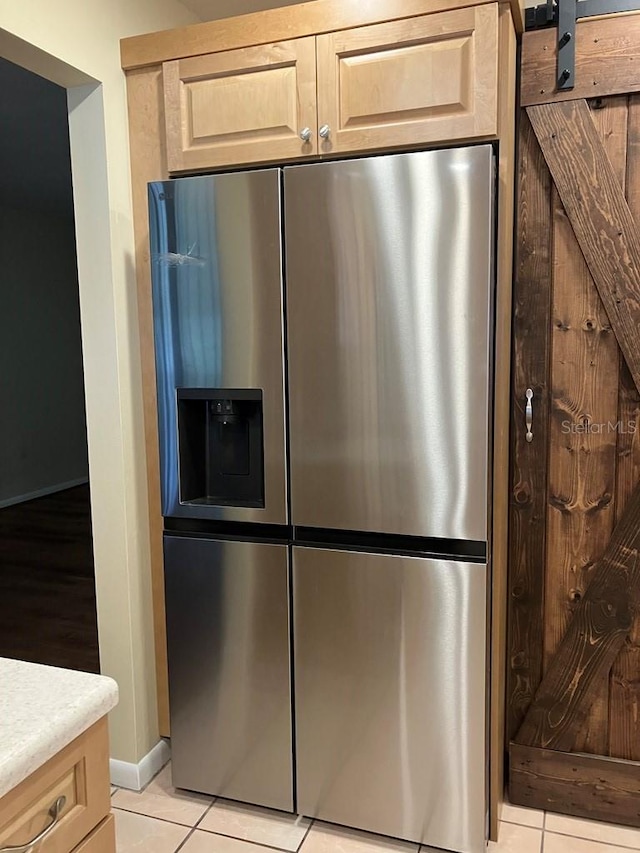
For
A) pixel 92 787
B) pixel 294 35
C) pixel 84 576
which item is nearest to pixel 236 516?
pixel 92 787

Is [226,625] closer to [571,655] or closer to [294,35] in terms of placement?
[571,655]

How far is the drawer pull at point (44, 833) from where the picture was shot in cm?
93

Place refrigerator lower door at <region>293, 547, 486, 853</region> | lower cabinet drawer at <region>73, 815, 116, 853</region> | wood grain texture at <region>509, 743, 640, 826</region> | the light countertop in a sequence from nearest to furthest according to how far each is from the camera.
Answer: the light countertop < lower cabinet drawer at <region>73, 815, 116, 853</region> < refrigerator lower door at <region>293, 547, 486, 853</region> < wood grain texture at <region>509, 743, 640, 826</region>

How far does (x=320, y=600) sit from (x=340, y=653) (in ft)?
0.51

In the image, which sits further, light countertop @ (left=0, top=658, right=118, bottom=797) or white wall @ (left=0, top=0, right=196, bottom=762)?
white wall @ (left=0, top=0, right=196, bottom=762)

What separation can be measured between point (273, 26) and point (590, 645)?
195 cm

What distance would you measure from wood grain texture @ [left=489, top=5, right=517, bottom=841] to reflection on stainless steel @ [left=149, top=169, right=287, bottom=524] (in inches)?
22.4

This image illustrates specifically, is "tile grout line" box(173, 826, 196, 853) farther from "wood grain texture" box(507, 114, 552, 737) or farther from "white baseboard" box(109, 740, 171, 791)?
"wood grain texture" box(507, 114, 552, 737)

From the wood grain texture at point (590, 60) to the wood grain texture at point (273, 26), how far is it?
0.29ft

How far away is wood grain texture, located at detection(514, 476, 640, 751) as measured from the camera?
2014 mm

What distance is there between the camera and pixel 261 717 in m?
2.05

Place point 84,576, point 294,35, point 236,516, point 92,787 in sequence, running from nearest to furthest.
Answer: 1. point 92,787
2. point 294,35
3. point 236,516
4. point 84,576

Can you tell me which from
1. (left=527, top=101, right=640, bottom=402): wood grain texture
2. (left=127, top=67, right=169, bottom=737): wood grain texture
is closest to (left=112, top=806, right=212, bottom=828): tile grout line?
(left=127, top=67, right=169, bottom=737): wood grain texture

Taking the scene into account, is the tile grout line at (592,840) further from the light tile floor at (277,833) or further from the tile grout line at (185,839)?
the tile grout line at (185,839)
